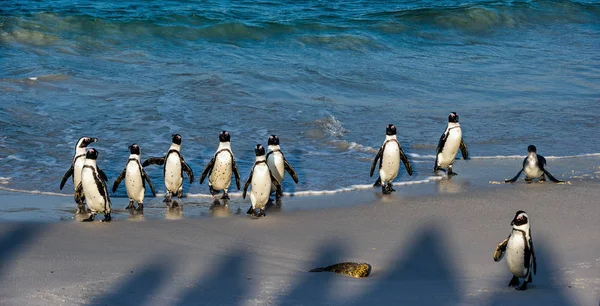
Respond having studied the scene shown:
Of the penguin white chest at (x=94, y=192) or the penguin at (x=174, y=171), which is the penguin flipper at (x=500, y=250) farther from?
the penguin at (x=174, y=171)

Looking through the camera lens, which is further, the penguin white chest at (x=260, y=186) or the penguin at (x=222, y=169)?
the penguin at (x=222, y=169)

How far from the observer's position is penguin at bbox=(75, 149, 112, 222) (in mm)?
7727

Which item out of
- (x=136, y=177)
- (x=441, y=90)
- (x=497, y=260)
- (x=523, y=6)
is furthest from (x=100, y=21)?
(x=497, y=260)

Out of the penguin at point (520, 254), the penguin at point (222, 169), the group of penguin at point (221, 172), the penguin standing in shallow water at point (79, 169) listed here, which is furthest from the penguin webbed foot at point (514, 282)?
the penguin standing in shallow water at point (79, 169)

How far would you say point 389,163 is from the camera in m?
8.97

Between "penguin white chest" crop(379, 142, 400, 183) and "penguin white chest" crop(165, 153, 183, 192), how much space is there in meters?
2.00

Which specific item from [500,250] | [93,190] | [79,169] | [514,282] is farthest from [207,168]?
[514,282]

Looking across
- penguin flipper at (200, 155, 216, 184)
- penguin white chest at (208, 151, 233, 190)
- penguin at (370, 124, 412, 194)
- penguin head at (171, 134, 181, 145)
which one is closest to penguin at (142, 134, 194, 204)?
penguin head at (171, 134, 181, 145)

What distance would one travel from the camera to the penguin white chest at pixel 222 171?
342 inches

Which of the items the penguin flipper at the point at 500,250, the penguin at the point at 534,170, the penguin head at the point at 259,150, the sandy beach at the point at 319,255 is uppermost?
the penguin head at the point at 259,150

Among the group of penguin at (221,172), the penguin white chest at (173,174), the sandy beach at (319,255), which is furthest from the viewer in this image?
the penguin white chest at (173,174)

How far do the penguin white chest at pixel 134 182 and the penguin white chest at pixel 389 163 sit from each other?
2.39 meters

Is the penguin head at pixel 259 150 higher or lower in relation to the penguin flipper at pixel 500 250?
higher

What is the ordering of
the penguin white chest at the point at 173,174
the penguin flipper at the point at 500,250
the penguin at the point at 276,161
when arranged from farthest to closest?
the penguin at the point at 276,161
the penguin white chest at the point at 173,174
the penguin flipper at the point at 500,250
